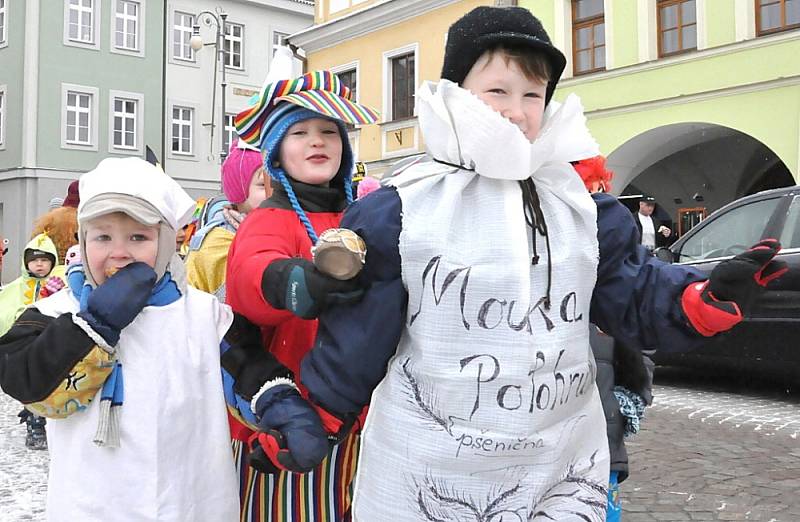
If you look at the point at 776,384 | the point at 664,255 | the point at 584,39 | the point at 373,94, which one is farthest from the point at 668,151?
the point at 664,255

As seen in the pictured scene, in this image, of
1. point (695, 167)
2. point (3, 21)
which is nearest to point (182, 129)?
point (3, 21)

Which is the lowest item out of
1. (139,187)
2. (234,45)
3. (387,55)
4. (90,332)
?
(90,332)

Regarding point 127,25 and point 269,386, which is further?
point 127,25

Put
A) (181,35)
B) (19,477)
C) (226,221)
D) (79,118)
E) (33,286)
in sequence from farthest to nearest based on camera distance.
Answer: (181,35), (79,118), (33,286), (19,477), (226,221)

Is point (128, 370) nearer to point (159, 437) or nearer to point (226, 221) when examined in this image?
point (159, 437)

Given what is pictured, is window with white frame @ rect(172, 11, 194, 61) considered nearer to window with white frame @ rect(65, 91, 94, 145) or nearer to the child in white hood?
window with white frame @ rect(65, 91, 94, 145)

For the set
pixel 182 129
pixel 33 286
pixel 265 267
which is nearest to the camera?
pixel 265 267

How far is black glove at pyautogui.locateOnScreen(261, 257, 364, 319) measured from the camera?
1.68 meters

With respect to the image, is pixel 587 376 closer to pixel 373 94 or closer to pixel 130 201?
pixel 130 201

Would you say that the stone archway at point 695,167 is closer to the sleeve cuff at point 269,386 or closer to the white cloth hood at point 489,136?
the white cloth hood at point 489,136

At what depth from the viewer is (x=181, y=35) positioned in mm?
29625

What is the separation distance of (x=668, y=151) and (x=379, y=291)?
15.5 metres

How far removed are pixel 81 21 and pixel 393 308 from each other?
95.1 ft

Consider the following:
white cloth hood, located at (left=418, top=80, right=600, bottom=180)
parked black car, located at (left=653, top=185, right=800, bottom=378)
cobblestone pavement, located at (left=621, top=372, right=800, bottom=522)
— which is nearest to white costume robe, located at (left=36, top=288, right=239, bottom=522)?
white cloth hood, located at (left=418, top=80, right=600, bottom=180)
